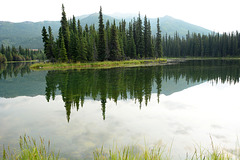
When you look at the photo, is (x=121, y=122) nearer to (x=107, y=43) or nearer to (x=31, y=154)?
(x=31, y=154)

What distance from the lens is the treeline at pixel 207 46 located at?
371 feet

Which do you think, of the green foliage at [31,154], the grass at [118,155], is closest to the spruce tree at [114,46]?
the grass at [118,155]

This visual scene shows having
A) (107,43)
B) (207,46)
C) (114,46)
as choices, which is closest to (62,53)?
(107,43)

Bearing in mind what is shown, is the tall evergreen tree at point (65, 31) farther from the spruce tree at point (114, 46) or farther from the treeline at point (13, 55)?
the treeline at point (13, 55)

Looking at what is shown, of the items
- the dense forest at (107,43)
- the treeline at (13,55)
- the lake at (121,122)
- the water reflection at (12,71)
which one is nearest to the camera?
the lake at (121,122)

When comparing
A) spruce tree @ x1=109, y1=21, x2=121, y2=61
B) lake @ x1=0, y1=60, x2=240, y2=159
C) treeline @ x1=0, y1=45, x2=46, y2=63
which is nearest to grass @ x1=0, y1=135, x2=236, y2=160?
lake @ x1=0, y1=60, x2=240, y2=159

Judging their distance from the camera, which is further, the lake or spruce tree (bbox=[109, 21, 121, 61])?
spruce tree (bbox=[109, 21, 121, 61])

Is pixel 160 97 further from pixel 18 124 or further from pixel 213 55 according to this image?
pixel 213 55

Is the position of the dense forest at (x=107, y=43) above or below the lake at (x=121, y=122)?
above

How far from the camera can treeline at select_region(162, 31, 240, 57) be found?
113 meters

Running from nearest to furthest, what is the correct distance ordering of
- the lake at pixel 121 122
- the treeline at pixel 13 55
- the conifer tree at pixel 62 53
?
the lake at pixel 121 122 < the conifer tree at pixel 62 53 < the treeline at pixel 13 55

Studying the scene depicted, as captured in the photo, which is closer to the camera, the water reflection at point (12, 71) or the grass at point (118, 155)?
the grass at point (118, 155)

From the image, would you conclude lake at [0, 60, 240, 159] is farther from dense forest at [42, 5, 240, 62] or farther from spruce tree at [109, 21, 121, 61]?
spruce tree at [109, 21, 121, 61]

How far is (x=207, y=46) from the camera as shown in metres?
123
